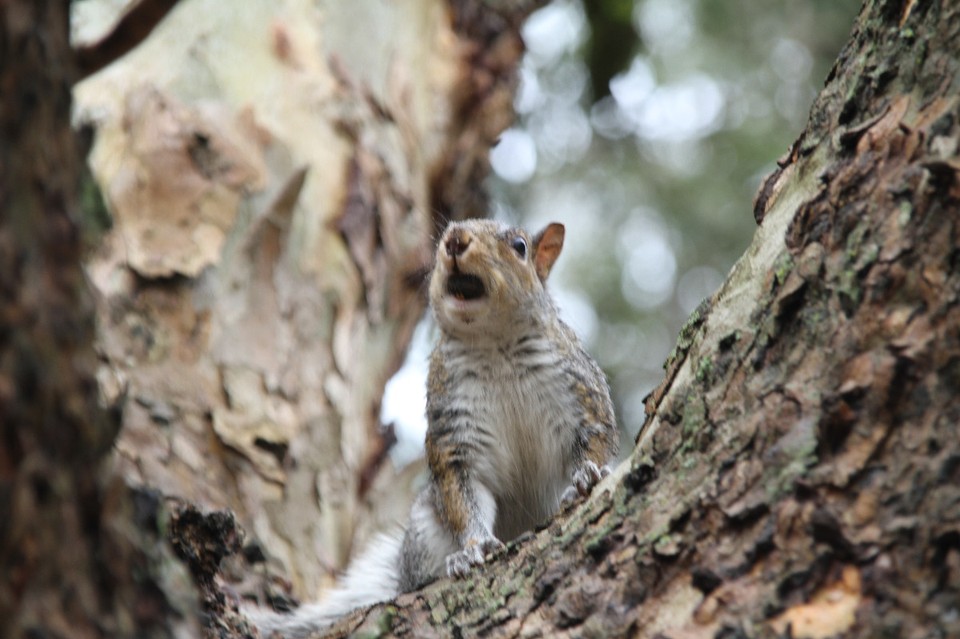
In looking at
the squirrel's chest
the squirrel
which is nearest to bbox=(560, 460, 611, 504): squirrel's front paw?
the squirrel

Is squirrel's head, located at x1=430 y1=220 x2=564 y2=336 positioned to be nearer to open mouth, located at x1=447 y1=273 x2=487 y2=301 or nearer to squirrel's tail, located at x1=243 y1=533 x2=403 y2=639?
open mouth, located at x1=447 y1=273 x2=487 y2=301

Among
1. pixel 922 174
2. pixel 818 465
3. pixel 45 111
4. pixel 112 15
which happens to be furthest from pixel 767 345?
pixel 112 15

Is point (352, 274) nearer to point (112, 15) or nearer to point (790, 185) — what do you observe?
point (112, 15)

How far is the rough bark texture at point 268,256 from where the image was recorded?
13.6ft

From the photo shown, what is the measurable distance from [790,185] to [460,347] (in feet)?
6.73

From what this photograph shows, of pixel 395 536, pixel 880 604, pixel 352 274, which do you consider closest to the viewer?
pixel 880 604

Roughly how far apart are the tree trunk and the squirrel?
1526 mm

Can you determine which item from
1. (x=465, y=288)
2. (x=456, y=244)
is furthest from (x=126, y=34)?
(x=465, y=288)

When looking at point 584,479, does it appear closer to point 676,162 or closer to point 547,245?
point 547,245

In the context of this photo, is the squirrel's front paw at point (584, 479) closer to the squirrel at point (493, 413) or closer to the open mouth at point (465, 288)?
the squirrel at point (493, 413)

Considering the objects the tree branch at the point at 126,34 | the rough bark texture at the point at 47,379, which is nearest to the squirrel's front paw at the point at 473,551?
the tree branch at the point at 126,34

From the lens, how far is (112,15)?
17.0 ft

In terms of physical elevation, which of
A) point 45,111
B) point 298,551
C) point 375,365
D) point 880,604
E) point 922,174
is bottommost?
point 880,604

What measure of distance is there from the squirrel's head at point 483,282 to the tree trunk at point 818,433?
1670 mm
